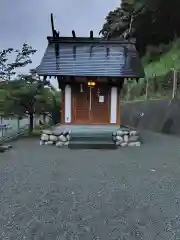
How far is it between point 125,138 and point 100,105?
6.96 feet

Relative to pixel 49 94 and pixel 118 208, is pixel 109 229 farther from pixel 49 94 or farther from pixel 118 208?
pixel 49 94

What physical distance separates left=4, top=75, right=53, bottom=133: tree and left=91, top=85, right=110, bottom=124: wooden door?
203 centimetres

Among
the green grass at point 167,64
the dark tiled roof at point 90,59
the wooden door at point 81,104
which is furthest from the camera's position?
the green grass at point 167,64

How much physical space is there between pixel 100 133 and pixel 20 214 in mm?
7650

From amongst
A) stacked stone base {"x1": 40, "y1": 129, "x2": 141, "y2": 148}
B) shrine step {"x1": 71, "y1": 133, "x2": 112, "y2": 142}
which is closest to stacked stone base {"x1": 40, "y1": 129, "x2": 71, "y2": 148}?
stacked stone base {"x1": 40, "y1": 129, "x2": 141, "y2": 148}

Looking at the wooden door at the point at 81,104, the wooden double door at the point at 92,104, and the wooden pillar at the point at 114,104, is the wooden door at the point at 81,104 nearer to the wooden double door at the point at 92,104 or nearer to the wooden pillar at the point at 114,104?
the wooden double door at the point at 92,104

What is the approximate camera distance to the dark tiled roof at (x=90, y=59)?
11.8 m

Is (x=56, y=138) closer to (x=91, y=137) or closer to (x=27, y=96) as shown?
(x=91, y=137)

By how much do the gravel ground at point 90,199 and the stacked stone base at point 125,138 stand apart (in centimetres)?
330

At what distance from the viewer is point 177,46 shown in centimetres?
1945

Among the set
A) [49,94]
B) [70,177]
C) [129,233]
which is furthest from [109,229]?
[49,94]

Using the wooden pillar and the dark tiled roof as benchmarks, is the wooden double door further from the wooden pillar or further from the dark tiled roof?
the dark tiled roof

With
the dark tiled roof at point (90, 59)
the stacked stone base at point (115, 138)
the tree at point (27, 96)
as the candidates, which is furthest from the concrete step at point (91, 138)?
the tree at point (27, 96)


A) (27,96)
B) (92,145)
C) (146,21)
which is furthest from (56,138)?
(146,21)
